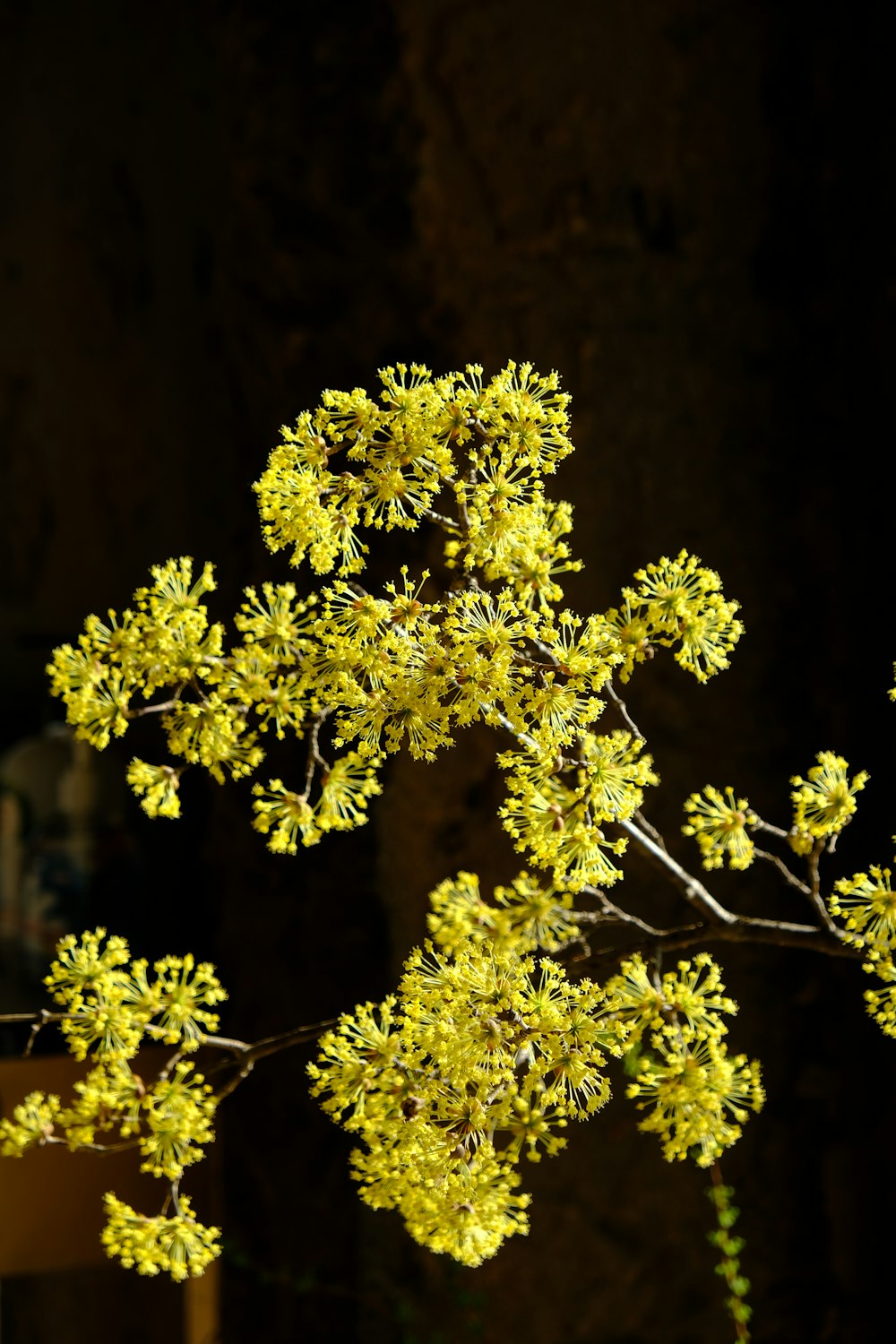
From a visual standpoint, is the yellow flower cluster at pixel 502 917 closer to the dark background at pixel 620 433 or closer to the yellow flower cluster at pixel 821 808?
the yellow flower cluster at pixel 821 808

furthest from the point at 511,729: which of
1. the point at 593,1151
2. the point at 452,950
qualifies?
the point at 593,1151

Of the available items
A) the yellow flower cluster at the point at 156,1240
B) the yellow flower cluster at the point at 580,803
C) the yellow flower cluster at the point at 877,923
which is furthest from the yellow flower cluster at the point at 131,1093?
the yellow flower cluster at the point at 877,923

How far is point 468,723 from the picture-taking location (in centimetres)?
44

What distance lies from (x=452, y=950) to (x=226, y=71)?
0.87m

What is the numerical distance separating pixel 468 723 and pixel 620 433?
1.89 feet

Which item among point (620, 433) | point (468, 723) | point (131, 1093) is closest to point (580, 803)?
point (468, 723)

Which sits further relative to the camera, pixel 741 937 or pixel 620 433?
pixel 620 433

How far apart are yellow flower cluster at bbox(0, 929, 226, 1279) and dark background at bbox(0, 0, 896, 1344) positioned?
0.49 meters

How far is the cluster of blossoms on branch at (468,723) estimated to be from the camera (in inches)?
17.4

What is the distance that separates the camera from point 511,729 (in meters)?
0.46

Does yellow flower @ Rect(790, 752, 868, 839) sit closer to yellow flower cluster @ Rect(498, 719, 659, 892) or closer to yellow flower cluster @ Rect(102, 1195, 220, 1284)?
yellow flower cluster @ Rect(498, 719, 659, 892)

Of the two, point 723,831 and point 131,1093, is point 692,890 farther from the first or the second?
point 131,1093

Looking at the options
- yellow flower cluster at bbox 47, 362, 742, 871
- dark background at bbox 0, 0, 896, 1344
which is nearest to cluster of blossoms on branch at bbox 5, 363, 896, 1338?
yellow flower cluster at bbox 47, 362, 742, 871

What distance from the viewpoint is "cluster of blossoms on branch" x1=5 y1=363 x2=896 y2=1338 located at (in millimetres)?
442
